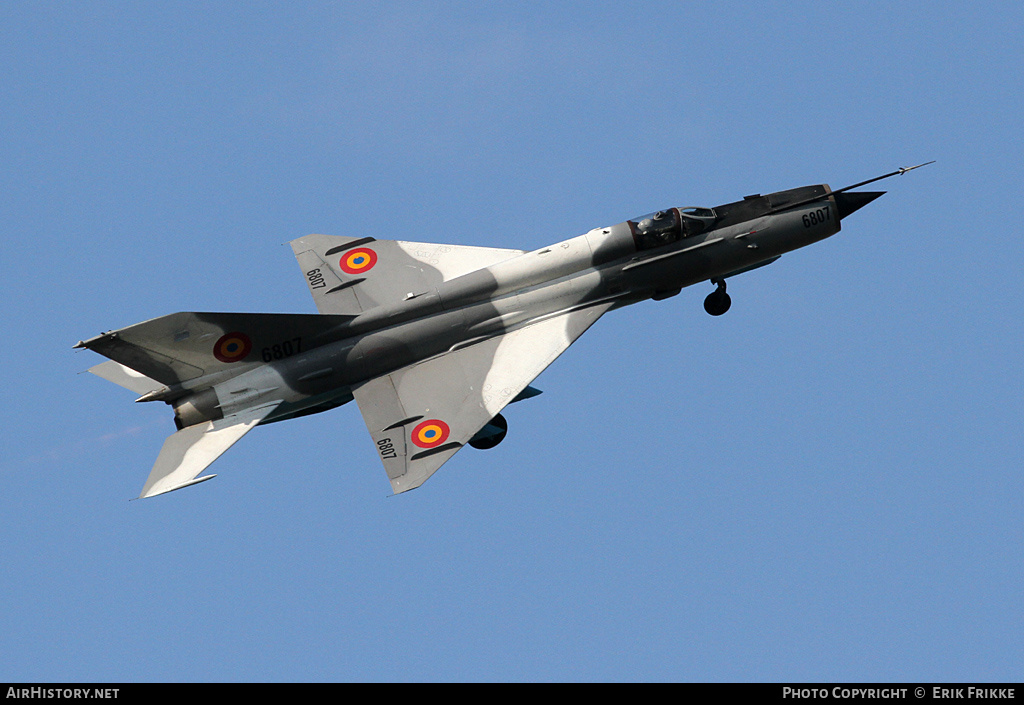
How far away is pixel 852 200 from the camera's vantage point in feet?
83.3

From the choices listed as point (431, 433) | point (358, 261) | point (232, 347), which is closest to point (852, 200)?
point (431, 433)

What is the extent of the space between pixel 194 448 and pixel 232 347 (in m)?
2.18

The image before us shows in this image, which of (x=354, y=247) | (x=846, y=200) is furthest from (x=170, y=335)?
(x=846, y=200)

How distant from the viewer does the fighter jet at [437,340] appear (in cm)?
2331

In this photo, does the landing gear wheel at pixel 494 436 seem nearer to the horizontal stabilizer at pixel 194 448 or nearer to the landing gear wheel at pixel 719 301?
the horizontal stabilizer at pixel 194 448

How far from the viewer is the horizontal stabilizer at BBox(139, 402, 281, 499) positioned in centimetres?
2291

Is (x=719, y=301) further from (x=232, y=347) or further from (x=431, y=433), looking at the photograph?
(x=232, y=347)

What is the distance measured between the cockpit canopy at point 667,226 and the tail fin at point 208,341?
6364mm

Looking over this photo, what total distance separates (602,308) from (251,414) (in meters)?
7.55

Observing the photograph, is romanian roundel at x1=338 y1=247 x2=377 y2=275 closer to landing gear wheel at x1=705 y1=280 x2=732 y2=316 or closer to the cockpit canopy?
the cockpit canopy

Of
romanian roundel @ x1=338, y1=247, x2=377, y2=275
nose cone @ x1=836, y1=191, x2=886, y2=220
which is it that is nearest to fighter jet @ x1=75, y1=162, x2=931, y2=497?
nose cone @ x1=836, y1=191, x2=886, y2=220

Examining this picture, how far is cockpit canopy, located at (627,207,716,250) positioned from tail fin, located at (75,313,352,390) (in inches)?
251
